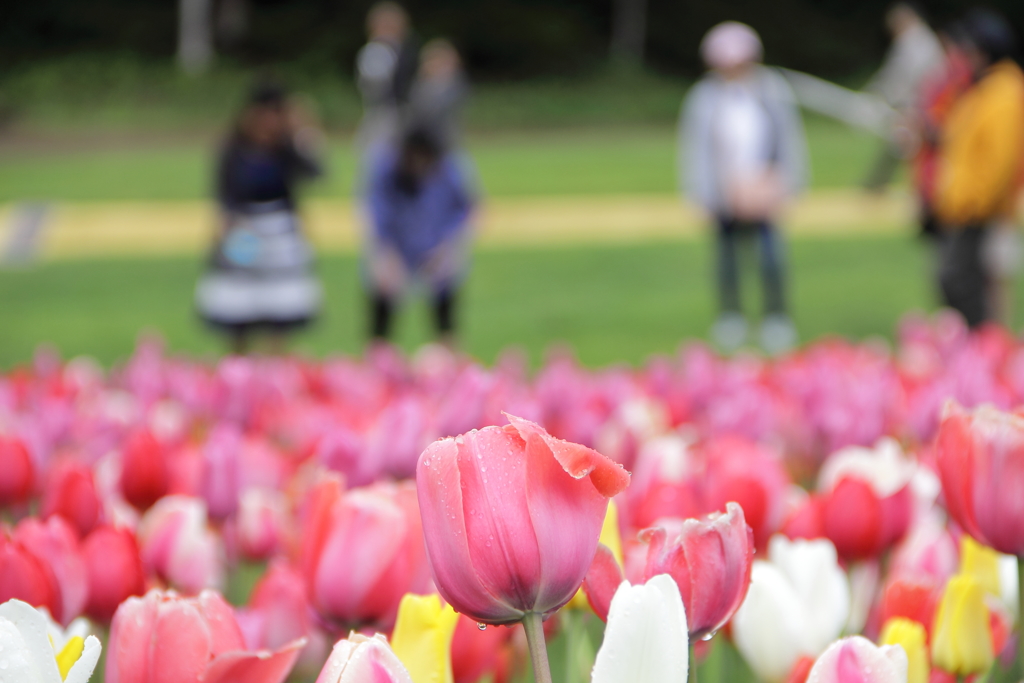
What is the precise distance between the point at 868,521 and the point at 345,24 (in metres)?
39.9

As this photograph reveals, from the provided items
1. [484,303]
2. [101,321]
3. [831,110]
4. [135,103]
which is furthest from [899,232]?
[135,103]

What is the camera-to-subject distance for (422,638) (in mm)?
886

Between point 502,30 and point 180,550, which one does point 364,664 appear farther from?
point 502,30

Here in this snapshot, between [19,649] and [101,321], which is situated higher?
[19,649]

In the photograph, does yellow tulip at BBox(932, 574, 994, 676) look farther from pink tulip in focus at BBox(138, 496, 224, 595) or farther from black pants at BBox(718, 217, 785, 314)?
black pants at BBox(718, 217, 785, 314)

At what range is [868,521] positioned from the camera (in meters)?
1.31

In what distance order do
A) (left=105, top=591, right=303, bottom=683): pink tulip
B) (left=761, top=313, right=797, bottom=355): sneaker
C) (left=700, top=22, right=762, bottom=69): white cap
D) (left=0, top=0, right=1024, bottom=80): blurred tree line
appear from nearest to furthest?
(left=105, top=591, right=303, bottom=683): pink tulip, (left=700, top=22, right=762, bottom=69): white cap, (left=761, top=313, right=797, bottom=355): sneaker, (left=0, top=0, right=1024, bottom=80): blurred tree line

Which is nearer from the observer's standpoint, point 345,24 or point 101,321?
point 101,321

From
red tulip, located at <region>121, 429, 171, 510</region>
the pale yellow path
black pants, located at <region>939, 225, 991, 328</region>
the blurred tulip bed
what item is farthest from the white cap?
the pale yellow path

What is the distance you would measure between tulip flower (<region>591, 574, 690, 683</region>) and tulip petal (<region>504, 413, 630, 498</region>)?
0.24 ft

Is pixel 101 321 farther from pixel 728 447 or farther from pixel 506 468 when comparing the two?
pixel 506 468

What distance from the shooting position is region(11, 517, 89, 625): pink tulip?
1.12 m

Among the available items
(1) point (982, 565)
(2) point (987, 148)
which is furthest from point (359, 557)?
(2) point (987, 148)

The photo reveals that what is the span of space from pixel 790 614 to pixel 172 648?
51cm
